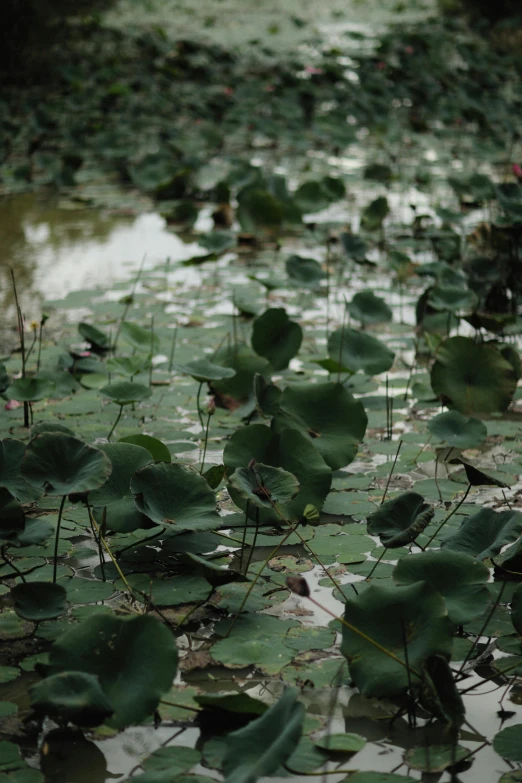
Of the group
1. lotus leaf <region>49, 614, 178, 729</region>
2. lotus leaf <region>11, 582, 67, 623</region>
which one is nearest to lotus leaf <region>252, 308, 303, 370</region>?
lotus leaf <region>11, 582, 67, 623</region>

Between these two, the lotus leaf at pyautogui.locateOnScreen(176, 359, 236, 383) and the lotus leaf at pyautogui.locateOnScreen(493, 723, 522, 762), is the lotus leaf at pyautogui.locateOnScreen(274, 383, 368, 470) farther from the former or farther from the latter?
the lotus leaf at pyautogui.locateOnScreen(493, 723, 522, 762)

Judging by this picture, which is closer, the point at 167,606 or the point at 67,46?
the point at 167,606

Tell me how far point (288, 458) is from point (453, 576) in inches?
19.3

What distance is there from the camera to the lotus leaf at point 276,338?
2.65 m

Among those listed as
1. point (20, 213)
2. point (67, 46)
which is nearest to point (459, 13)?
point (67, 46)

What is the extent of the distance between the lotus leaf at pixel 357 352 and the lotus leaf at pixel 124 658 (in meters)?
1.36

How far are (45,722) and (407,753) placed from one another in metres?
0.50

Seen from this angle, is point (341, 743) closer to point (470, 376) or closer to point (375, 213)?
point (470, 376)

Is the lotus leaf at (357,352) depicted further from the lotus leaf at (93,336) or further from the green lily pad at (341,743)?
the green lily pad at (341,743)

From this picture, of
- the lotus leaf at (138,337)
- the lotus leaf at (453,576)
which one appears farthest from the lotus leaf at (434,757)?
the lotus leaf at (138,337)

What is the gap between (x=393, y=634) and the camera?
1442 mm

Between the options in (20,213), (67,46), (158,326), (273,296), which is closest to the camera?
(158,326)

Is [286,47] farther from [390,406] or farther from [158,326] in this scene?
[390,406]

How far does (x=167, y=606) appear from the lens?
1711 mm
